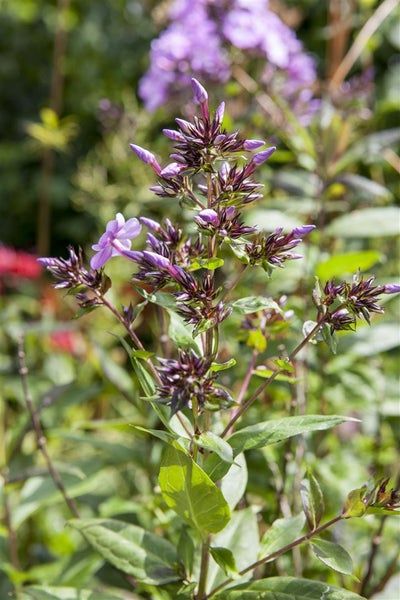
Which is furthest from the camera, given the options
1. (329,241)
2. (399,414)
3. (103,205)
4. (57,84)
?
(103,205)

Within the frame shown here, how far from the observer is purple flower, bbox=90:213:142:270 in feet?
1.94

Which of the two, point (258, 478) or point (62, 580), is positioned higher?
point (258, 478)

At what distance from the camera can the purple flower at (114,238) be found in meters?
0.59

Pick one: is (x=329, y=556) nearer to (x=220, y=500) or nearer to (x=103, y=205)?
(x=220, y=500)

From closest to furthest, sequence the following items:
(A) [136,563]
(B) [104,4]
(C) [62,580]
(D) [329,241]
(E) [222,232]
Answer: (E) [222,232] → (A) [136,563] → (C) [62,580] → (D) [329,241] → (B) [104,4]

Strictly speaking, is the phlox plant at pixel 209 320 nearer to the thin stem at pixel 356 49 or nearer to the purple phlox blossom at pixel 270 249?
the purple phlox blossom at pixel 270 249

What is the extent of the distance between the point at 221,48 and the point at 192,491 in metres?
1.07

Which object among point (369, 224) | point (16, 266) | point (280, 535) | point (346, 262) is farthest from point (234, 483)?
point (16, 266)

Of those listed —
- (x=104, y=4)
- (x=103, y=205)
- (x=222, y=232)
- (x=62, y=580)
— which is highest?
(x=104, y=4)

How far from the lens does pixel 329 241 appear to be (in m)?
1.30

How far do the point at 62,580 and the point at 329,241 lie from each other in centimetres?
69

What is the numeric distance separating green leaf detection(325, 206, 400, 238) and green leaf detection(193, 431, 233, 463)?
0.60m

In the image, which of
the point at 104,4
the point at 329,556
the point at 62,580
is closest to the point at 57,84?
the point at 62,580

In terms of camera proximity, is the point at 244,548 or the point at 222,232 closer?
the point at 222,232
